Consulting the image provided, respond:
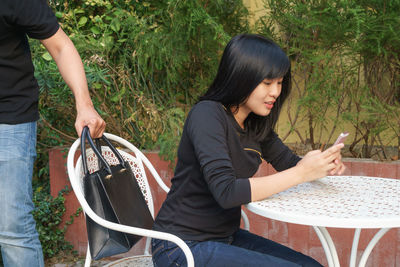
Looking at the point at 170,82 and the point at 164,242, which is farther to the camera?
the point at 170,82

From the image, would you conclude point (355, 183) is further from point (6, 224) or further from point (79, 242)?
point (79, 242)

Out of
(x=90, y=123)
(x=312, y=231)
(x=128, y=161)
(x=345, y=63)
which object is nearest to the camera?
(x=90, y=123)

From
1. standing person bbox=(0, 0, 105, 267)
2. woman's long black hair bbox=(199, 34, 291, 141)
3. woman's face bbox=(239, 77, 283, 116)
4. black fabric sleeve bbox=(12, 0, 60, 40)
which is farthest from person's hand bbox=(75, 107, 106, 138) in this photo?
woman's face bbox=(239, 77, 283, 116)

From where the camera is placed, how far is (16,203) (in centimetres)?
189

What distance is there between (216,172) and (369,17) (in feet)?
5.59

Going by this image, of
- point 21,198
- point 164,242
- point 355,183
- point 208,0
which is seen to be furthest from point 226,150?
point 208,0

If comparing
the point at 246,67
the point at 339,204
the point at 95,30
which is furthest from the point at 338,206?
the point at 95,30

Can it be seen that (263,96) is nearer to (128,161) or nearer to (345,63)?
(128,161)

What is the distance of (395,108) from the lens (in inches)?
117

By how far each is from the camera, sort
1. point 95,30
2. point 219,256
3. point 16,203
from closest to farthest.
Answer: point 219,256 < point 16,203 < point 95,30

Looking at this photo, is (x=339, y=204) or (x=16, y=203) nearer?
(x=339, y=204)

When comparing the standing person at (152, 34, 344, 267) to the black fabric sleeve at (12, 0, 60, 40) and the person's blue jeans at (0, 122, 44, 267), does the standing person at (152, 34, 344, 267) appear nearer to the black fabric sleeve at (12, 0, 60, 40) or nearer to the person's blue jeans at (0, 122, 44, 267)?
the person's blue jeans at (0, 122, 44, 267)

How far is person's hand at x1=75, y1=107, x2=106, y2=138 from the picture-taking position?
1990 millimetres

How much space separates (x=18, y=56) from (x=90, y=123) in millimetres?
409
